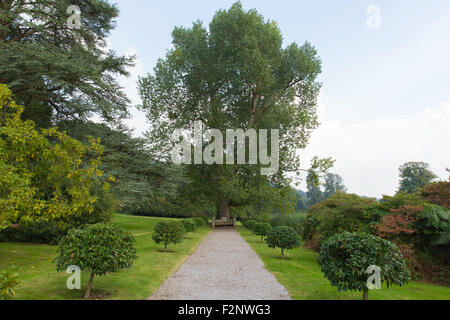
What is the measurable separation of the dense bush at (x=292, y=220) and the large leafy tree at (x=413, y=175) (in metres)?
41.1

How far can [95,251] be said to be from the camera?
17.7ft

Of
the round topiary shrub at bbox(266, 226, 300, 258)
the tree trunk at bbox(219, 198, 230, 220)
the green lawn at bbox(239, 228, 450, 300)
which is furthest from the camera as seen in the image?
the tree trunk at bbox(219, 198, 230, 220)

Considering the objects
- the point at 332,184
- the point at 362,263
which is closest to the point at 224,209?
the point at 362,263

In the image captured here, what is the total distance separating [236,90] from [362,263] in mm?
22527

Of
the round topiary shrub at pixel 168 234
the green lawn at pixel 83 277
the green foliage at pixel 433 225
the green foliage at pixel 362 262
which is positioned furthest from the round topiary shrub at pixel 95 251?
the green foliage at pixel 433 225

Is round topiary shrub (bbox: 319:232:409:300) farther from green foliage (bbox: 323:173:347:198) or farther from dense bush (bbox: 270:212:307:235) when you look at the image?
green foliage (bbox: 323:173:347:198)

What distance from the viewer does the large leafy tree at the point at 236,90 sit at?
24188mm

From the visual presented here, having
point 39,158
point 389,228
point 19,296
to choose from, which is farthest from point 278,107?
point 19,296

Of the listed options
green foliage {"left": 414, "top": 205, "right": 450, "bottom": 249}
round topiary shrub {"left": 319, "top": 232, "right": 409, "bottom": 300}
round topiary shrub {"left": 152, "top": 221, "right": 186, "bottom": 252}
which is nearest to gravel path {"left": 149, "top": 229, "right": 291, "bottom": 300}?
round topiary shrub {"left": 319, "top": 232, "right": 409, "bottom": 300}

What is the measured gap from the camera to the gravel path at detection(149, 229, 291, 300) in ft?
18.7

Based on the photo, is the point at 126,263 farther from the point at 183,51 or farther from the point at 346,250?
the point at 183,51

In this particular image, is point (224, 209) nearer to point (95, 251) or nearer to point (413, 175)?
point (95, 251)

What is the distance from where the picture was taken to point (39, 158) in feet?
24.2

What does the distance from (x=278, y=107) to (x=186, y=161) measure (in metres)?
9.77
